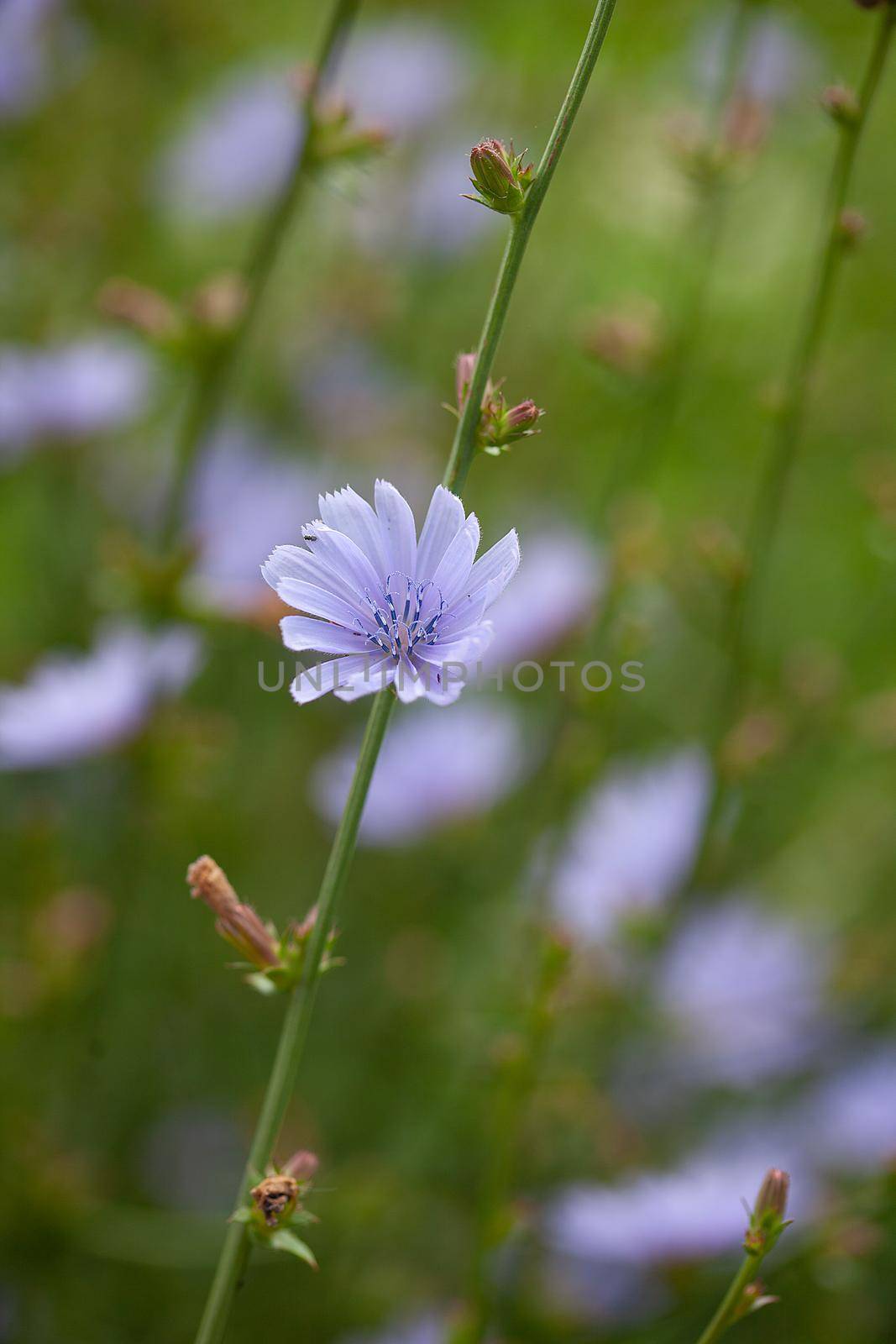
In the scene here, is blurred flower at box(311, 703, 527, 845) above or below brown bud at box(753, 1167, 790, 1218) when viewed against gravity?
above

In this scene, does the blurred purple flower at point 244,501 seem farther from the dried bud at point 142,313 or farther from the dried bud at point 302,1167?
the dried bud at point 302,1167

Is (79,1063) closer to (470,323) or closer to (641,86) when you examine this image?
(470,323)

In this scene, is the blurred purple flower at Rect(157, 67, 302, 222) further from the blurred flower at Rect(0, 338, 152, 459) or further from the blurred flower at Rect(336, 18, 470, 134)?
the blurred flower at Rect(0, 338, 152, 459)

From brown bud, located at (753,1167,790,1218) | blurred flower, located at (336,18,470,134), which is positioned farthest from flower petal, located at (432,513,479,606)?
blurred flower, located at (336,18,470,134)

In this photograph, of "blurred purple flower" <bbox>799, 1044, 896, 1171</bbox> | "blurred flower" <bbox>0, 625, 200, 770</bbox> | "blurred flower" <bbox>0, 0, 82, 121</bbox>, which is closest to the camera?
"blurred flower" <bbox>0, 625, 200, 770</bbox>

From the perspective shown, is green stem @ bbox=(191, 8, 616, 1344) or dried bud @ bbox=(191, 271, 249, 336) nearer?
green stem @ bbox=(191, 8, 616, 1344)

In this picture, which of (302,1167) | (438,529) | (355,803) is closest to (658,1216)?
(302,1167)

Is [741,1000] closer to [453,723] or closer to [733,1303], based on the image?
[453,723]

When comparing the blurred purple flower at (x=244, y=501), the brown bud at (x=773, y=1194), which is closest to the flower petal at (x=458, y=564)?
the brown bud at (x=773, y=1194)
